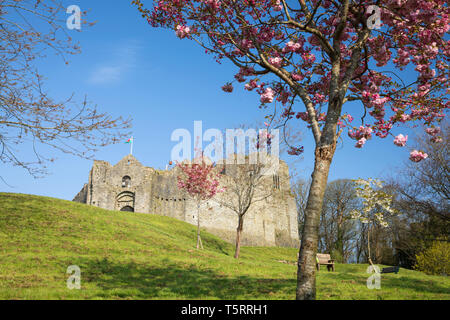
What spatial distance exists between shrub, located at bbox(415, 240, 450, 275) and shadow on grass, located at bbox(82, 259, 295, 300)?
742 inches

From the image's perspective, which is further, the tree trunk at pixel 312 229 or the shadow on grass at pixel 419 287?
the shadow on grass at pixel 419 287

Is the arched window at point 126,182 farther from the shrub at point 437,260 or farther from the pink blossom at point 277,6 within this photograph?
the pink blossom at point 277,6

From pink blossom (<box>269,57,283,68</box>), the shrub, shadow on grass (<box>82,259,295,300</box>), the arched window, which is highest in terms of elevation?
the arched window

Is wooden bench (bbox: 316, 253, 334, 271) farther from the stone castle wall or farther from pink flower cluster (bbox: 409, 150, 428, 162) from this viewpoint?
the stone castle wall

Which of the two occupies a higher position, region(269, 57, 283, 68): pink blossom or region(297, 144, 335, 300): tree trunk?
region(269, 57, 283, 68): pink blossom

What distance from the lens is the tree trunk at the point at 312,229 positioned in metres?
6.02

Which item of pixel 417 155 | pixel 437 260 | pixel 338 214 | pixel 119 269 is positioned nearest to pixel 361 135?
pixel 417 155

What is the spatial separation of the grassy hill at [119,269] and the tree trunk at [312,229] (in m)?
1.85

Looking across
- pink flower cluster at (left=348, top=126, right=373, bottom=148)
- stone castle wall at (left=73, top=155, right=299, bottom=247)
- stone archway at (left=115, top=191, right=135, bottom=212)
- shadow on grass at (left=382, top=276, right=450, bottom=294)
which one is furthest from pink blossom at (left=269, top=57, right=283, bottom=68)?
stone archway at (left=115, top=191, right=135, bottom=212)

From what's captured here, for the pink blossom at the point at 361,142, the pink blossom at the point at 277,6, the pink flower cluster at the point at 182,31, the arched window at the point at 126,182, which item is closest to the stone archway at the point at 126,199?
the arched window at the point at 126,182

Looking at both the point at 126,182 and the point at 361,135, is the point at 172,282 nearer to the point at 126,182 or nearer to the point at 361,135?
the point at 361,135

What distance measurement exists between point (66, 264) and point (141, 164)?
2778 cm

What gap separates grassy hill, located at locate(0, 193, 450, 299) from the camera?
8188 mm
